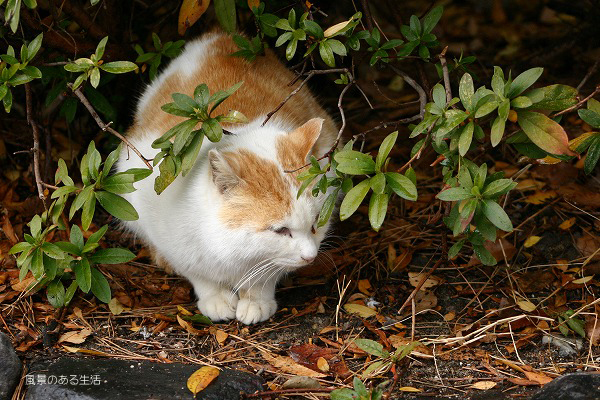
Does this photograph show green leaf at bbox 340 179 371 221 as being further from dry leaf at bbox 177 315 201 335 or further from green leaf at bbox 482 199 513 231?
dry leaf at bbox 177 315 201 335

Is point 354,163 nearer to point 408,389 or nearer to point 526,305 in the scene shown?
point 408,389

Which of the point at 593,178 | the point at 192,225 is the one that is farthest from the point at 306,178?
the point at 593,178

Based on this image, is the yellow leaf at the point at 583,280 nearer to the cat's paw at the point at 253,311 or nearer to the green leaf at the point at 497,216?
the green leaf at the point at 497,216

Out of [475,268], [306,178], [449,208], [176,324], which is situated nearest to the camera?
[306,178]

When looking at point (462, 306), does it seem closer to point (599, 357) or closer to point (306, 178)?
point (599, 357)

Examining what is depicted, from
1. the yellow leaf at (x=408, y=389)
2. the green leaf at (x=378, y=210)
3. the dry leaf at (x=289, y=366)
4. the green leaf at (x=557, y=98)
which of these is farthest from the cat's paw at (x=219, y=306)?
the green leaf at (x=557, y=98)

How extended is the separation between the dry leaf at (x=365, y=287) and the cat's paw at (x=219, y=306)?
23.9 inches

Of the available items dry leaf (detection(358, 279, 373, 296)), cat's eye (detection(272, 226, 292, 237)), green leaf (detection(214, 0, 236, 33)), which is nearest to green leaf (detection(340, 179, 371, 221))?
cat's eye (detection(272, 226, 292, 237))

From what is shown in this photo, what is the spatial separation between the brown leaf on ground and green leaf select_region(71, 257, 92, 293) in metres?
0.86

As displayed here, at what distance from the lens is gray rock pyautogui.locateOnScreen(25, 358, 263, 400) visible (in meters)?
2.39

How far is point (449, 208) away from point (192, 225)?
1054mm

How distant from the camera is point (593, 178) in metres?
3.66

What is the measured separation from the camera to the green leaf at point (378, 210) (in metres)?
2.26

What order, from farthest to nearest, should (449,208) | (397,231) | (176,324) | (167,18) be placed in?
(167,18) < (397,231) < (176,324) < (449,208)
